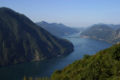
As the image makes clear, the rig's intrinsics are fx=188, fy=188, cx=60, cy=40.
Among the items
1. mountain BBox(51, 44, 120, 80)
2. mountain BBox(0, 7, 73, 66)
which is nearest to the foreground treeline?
mountain BBox(51, 44, 120, 80)

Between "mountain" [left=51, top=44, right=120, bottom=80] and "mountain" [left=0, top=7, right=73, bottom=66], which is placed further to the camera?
"mountain" [left=0, top=7, right=73, bottom=66]

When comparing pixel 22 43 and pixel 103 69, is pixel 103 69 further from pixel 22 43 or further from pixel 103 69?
pixel 22 43

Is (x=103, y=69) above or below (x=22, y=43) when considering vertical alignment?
above

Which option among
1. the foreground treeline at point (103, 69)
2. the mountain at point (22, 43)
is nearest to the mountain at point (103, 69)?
the foreground treeline at point (103, 69)

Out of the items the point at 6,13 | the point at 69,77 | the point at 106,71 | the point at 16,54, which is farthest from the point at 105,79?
the point at 6,13

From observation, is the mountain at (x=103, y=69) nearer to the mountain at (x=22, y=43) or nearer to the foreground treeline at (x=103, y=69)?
the foreground treeline at (x=103, y=69)

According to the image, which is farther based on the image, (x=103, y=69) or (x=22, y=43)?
(x=22, y=43)

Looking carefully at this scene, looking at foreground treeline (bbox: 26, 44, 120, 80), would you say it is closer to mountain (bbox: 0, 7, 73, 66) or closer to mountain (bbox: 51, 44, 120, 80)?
mountain (bbox: 51, 44, 120, 80)

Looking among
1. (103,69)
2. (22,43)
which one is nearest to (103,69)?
(103,69)
